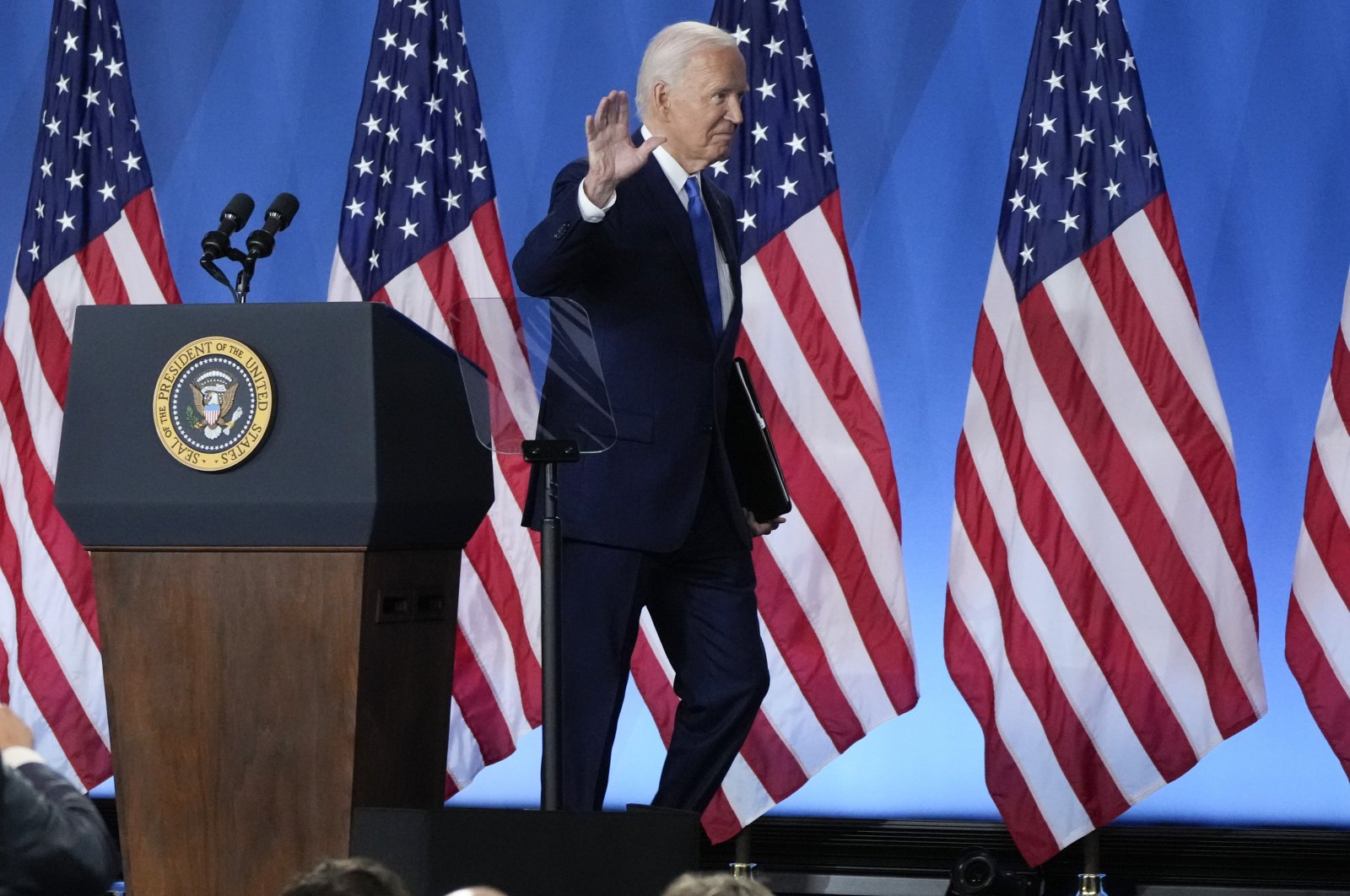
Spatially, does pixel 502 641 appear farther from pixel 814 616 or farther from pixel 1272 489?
pixel 1272 489

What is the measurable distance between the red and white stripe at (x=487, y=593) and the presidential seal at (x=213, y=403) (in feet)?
5.37

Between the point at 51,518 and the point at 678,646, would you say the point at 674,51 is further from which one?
the point at 51,518

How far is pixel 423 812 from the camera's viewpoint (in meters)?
2.12

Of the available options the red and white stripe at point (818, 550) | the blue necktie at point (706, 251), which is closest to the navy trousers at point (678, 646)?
the blue necktie at point (706, 251)

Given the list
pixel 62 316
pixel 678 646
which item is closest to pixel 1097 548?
pixel 678 646

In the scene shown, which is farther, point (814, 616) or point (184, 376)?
point (814, 616)

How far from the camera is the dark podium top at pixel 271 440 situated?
8.07 ft

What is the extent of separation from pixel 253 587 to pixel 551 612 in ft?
1.60

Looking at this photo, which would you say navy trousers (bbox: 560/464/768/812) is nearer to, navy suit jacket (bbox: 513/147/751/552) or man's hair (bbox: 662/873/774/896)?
navy suit jacket (bbox: 513/147/751/552)

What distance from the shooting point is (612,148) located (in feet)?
7.94

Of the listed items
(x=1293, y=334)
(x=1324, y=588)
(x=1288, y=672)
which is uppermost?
(x=1293, y=334)

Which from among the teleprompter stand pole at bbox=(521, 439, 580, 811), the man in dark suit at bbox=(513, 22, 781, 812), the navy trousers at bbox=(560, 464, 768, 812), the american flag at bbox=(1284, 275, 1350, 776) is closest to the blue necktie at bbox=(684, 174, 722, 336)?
the man in dark suit at bbox=(513, 22, 781, 812)

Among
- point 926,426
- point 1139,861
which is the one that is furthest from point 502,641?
point 1139,861

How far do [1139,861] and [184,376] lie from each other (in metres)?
2.83
